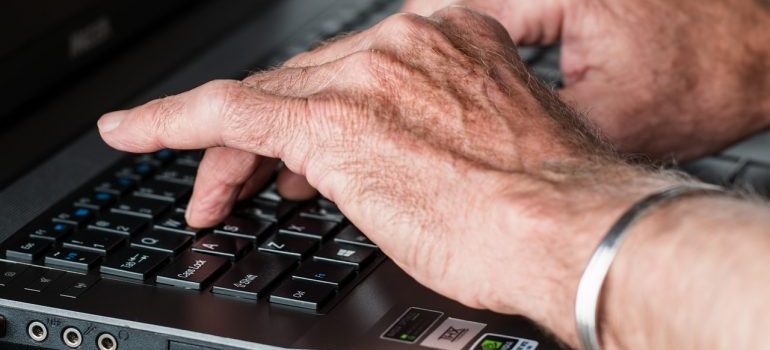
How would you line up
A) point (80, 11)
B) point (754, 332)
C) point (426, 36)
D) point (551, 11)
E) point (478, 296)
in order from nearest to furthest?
point (754, 332) → point (478, 296) → point (426, 36) → point (551, 11) → point (80, 11)

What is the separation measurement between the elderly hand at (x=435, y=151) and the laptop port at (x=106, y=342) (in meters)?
0.16

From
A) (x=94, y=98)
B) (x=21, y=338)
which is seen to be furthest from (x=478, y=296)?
(x=94, y=98)

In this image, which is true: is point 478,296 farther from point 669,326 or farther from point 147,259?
point 147,259

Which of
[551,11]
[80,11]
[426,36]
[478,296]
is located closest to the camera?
[478,296]

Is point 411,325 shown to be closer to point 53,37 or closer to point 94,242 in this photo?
point 94,242

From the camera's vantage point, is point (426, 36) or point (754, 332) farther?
point (426, 36)

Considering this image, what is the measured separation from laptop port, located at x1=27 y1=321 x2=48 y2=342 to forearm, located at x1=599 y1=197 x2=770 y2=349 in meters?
0.39

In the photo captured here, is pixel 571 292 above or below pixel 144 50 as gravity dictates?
below

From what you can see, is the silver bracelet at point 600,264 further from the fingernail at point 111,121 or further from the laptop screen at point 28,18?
the laptop screen at point 28,18

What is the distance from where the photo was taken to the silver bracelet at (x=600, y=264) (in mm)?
731

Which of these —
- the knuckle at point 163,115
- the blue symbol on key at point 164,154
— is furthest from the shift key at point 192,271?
the blue symbol on key at point 164,154

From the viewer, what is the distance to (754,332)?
Answer: 66cm

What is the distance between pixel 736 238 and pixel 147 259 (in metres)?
0.44

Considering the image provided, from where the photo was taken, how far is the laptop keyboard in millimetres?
868
